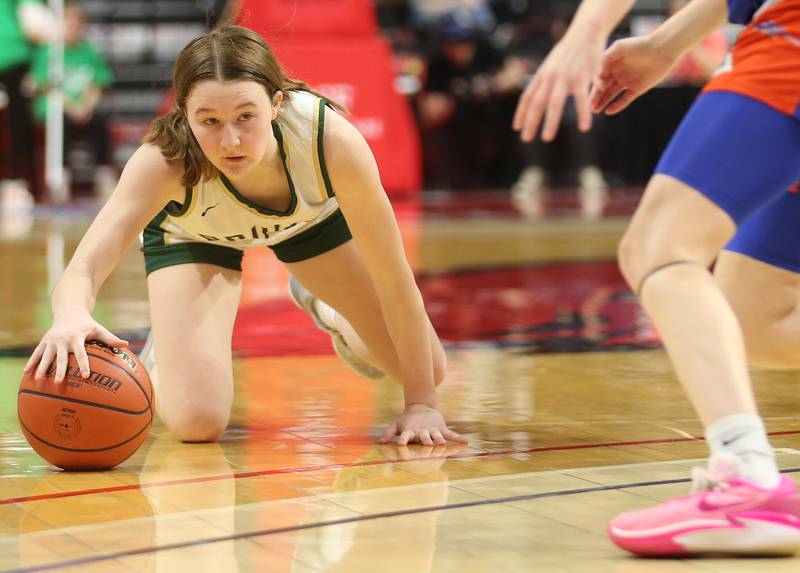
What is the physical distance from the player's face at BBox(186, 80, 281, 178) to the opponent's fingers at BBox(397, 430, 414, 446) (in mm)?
848

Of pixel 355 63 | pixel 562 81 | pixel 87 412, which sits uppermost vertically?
pixel 562 81

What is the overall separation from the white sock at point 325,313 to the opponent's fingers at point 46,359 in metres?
1.25

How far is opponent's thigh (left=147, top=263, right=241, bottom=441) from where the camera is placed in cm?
392

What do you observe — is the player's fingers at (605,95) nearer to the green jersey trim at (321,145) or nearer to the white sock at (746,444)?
the green jersey trim at (321,145)

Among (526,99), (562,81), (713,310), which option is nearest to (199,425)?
(526,99)

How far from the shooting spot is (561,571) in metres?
2.60

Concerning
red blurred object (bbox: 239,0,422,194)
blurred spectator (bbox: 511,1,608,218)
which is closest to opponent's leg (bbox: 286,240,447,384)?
red blurred object (bbox: 239,0,422,194)

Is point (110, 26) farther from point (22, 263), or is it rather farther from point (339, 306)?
point (339, 306)

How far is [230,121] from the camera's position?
350cm

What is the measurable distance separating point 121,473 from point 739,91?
177cm

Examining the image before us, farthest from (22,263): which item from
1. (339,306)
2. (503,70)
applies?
(503,70)

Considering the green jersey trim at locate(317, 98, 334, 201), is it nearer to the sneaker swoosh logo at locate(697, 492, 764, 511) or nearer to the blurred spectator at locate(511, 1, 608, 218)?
the sneaker swoosh logo at locate(697, 492, 764, 511)

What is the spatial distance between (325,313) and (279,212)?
2.36 ft

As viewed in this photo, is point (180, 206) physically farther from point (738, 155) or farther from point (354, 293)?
point (738, 155)
